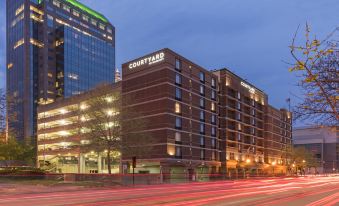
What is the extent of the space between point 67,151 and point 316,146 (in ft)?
399

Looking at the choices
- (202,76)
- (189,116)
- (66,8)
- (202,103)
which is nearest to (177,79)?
(189,116)

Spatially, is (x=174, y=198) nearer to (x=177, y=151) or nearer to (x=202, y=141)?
(x=177, y=151)

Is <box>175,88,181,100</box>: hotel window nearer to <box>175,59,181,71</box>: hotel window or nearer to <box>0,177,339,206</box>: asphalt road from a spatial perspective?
<box>175,59,181,71</box>: hotel window

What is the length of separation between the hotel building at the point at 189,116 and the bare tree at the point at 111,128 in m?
3.02

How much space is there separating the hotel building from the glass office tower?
166 ft

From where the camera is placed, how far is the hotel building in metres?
70.8

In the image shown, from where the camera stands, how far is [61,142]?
339ft

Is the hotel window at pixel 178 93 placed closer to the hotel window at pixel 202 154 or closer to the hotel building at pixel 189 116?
the hotel building at pixel 189 116

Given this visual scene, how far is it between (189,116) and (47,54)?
102m

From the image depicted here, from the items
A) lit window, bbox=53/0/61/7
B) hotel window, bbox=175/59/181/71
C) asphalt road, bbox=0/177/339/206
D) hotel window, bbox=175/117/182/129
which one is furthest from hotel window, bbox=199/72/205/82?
lit window, bbox=53/0/61/7

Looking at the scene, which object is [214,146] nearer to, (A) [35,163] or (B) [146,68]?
(B) [146,68]

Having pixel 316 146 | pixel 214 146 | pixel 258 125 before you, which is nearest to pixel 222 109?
pixel 214 146

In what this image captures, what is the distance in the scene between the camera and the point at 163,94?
7106 cm

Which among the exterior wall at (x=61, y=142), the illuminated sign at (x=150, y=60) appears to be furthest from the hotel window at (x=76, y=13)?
the illuminated sign at (x=150, y=60)
